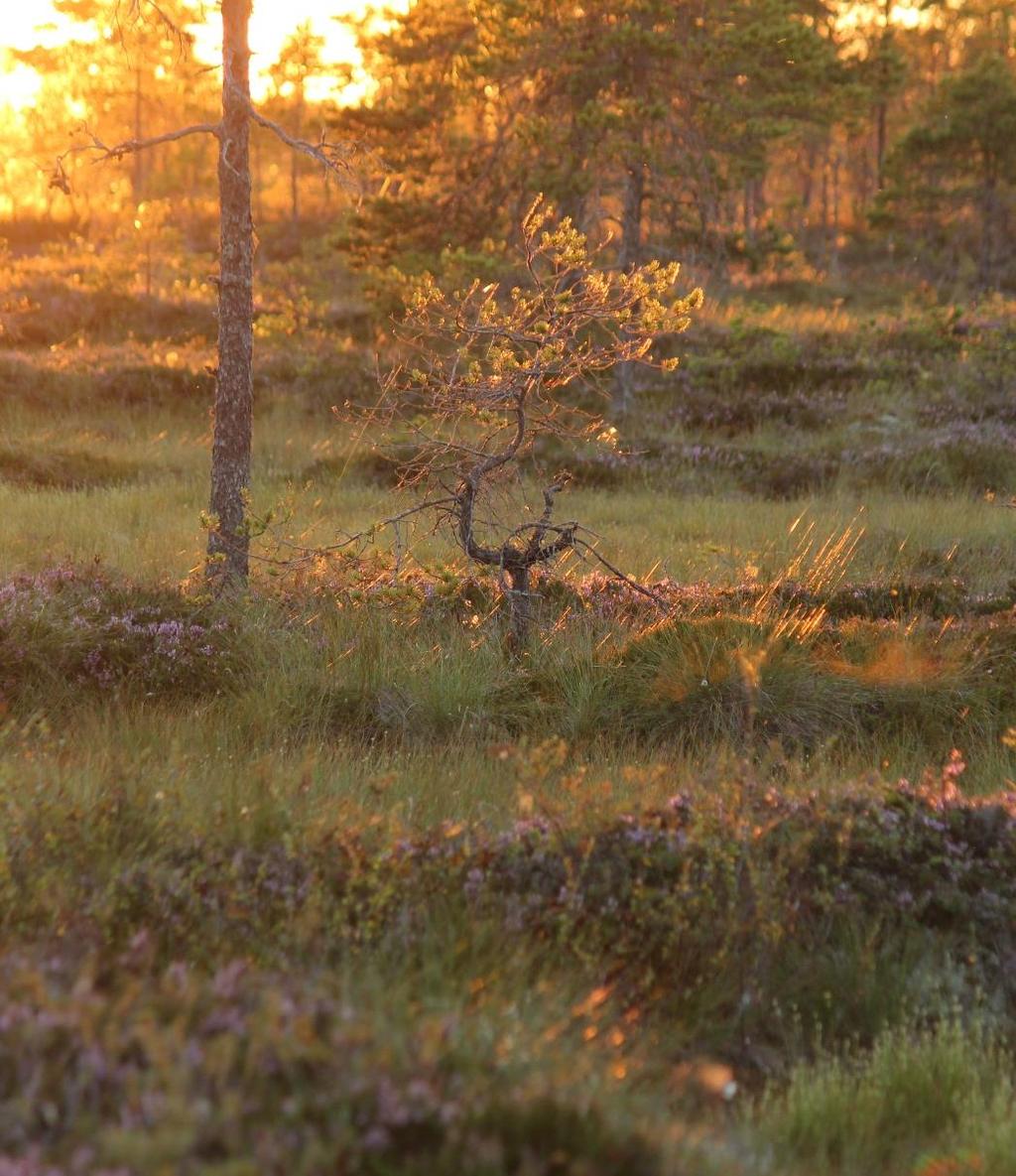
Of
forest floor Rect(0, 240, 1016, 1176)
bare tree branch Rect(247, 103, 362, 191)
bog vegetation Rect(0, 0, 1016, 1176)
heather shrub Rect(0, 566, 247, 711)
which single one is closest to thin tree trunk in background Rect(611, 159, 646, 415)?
bog vegetation Rect(0, 0, 1016, 1176)

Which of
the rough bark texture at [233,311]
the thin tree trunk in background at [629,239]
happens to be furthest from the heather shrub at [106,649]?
the thin tree trunk in background at [629,239]

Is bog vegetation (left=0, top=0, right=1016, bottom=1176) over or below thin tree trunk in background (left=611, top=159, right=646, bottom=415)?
below

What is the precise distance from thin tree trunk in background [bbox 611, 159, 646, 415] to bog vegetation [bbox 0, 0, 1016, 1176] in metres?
0.46

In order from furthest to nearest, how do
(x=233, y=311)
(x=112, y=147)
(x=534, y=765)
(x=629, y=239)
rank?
(x=629, y=239) → (x=233, y=311) → (x=112, y=147) → (x=534, y=765)

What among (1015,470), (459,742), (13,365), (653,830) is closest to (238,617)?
(459,742)

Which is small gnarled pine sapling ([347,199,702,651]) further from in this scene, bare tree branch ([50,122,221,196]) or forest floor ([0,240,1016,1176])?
bare tree branch ([50,122,221,196])

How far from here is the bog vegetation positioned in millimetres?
2273

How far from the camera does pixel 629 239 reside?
17.3 metres

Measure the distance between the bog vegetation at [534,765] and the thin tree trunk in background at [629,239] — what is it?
0.46 m

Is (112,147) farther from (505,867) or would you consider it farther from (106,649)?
(505,867)

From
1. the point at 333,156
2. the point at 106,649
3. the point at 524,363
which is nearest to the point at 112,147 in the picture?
the point at 333,156

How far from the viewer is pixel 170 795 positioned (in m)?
3.94

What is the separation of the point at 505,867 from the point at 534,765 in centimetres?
75

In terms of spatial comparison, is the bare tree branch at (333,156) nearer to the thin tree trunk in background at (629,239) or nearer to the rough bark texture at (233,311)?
the rough bark texture at (233,311)
